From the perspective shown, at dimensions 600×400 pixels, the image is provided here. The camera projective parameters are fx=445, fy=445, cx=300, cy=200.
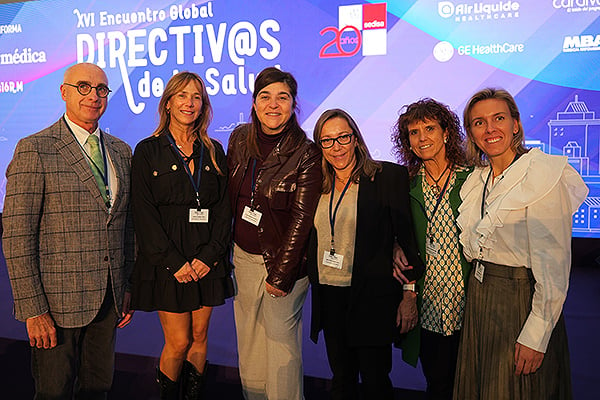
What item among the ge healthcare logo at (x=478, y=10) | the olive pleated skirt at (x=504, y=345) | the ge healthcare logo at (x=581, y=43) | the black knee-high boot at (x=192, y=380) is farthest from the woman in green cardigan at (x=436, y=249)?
the ge healthcare logo at (x=581, y=43)

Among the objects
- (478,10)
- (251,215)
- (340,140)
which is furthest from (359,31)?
(251,215)

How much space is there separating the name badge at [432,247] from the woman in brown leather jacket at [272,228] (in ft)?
1.57

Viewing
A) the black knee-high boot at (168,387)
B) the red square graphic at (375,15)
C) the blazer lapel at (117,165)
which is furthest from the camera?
the red square graphic at (375,15)

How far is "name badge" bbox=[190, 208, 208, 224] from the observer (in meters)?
1.95

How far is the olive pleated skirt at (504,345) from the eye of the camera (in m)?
1.49

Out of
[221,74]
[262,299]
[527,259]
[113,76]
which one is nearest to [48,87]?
[113,76]

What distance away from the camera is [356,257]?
1.77 meters

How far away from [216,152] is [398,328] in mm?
1112

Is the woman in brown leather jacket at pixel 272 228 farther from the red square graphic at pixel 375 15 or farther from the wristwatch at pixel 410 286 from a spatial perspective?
the red square graphic at pixel 375 15

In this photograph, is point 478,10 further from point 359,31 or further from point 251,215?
point 251,215

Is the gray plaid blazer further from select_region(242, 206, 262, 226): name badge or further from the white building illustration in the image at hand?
the white building illustration

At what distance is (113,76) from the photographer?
5.10 m

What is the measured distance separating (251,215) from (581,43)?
3.78 m

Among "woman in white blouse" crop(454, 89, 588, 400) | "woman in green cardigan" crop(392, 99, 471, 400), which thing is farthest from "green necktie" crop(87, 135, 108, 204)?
"woman in white blouse" crop(454, 89, 588, 400)
